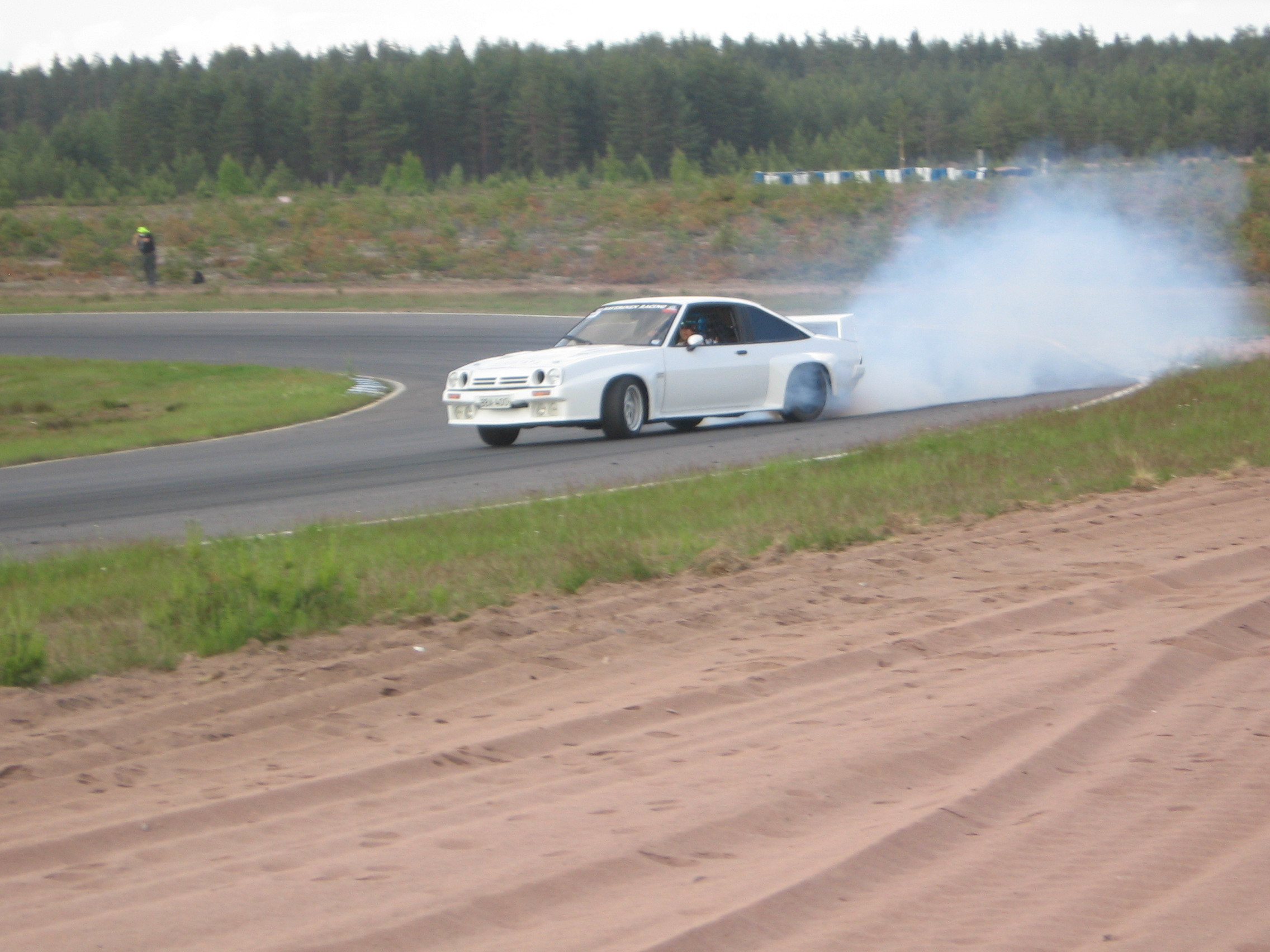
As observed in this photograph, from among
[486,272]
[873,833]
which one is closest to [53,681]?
[873,833]

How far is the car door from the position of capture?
15.2m

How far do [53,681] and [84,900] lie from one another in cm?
253

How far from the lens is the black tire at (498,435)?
14938 millimetres

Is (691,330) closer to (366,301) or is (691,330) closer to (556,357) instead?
(556,357)

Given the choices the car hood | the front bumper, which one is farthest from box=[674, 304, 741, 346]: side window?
the front bumper

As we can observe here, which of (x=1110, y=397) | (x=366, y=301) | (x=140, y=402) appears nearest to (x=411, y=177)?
(x=366, y=301)

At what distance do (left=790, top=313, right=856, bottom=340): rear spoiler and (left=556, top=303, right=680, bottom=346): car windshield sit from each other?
2347 millimetres

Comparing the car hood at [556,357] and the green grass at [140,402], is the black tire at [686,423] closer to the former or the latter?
the car hood at [556,357]

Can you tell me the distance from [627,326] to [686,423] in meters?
1.56

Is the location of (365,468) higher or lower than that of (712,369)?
lower

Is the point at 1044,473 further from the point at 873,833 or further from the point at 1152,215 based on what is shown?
the point at 1152,215

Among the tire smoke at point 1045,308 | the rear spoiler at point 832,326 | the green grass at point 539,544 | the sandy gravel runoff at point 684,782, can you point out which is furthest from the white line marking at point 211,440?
the sandy gravel runoff at point 684,782

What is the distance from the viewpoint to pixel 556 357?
47.5ft

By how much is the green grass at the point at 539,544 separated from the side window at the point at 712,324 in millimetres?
3092
